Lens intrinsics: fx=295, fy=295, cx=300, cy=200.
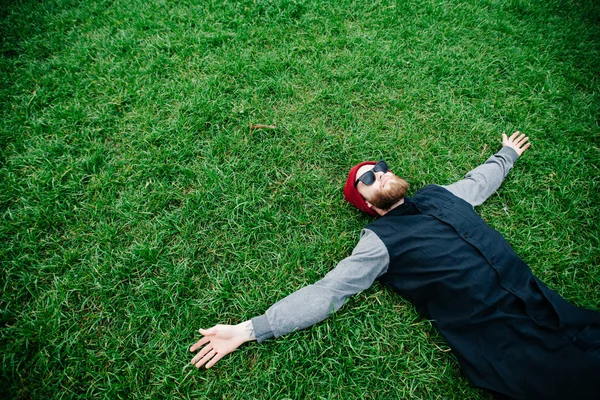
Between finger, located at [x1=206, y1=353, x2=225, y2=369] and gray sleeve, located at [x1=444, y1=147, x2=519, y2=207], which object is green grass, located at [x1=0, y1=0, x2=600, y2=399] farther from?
gray sleeve, located at [x1=444, y1=147, x2=519, y2=207]

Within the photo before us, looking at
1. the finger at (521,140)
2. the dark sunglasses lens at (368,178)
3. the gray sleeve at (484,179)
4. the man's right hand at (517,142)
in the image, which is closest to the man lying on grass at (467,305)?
the dark sunglasses lens at (368,178)

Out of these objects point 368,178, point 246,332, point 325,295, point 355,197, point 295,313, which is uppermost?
point 368,178

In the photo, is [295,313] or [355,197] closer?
[295,313]

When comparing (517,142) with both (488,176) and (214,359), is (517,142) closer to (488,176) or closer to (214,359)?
(488,176)

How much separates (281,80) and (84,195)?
2.65 metres

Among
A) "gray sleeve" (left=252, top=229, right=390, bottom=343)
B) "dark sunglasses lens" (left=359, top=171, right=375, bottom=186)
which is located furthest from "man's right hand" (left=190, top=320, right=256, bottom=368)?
"dark sunglasses lens" (left=359, top=171, right=375, bottom=186)

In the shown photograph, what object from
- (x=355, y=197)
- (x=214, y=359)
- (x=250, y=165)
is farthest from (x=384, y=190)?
(x=214, y=359)

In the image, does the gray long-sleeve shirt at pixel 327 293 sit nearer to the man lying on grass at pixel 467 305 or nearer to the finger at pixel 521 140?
the man lying on grass at pixel 467 305

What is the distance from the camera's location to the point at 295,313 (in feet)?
7.98

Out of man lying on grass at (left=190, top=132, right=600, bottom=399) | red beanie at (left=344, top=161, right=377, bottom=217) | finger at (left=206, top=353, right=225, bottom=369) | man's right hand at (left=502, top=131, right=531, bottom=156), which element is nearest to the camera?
man lying on grass at (left=190, top=132, right=600, bottom=399)

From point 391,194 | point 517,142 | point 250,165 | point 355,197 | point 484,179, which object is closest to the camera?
point 391,194

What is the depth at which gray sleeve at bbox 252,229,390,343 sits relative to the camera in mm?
2430

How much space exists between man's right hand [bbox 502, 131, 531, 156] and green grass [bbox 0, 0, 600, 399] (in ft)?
0.55

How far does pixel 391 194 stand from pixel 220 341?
2002mm
